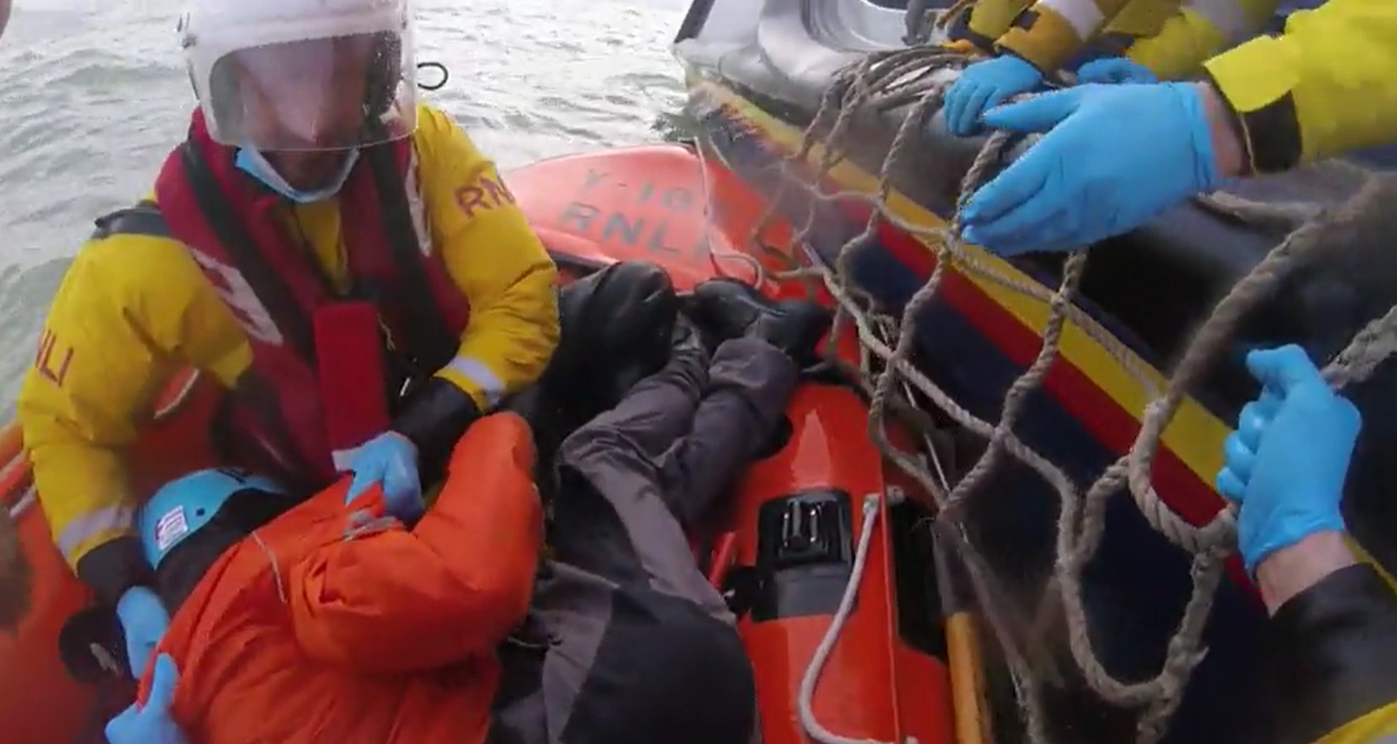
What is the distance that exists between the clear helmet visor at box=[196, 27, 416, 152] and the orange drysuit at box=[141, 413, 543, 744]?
481 mm

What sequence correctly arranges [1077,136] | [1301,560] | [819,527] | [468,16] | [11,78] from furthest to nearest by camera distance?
[468,16] → [11,78] → [819,527] → [1077,136] → [1301,560]

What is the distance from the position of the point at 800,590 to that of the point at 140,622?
2.50ft

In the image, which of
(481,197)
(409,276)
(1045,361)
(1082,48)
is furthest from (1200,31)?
(409,276)

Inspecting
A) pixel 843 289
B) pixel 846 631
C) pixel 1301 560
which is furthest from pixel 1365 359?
pixel 843 289

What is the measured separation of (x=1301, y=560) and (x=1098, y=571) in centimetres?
56

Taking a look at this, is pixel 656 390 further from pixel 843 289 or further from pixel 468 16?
pixel 468 16

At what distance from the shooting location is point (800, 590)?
144 cm

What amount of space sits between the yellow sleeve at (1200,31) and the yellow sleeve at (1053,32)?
111 millimetres

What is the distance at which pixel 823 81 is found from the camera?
229 centimetres

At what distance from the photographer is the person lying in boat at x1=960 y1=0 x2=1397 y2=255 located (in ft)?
2.96

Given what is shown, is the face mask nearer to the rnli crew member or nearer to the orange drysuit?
the rnli crew member

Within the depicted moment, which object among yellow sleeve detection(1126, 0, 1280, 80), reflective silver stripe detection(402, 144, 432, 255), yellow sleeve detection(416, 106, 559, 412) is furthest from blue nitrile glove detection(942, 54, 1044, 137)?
reflective silver stripe detection(402, 144, 432, 255)

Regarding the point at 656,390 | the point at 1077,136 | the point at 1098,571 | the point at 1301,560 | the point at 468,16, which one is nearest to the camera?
the point at 1301,560

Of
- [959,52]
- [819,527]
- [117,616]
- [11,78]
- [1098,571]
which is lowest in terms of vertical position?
[11,78]
